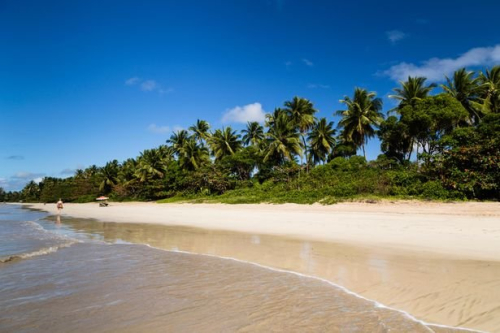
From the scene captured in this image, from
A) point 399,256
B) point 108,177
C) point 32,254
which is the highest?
point 108,177

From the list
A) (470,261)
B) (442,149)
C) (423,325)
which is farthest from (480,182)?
(423,325)

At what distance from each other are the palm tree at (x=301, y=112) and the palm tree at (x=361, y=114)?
5.19 meters

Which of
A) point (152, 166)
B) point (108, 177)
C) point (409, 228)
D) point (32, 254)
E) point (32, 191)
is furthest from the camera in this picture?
point (32, 191)

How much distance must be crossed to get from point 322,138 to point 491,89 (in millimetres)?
18441

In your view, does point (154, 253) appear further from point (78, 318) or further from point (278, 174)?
point (278, 174)

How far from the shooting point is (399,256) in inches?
289

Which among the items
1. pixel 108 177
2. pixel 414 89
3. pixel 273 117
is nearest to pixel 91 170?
pixel 108 177

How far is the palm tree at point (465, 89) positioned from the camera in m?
31.3

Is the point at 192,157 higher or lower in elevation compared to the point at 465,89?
lower

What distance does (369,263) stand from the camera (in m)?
6.78

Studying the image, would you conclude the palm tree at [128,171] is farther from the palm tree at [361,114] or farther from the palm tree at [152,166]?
the palm tree at [361,114]

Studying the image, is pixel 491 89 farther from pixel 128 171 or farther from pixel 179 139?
pixel 128 171

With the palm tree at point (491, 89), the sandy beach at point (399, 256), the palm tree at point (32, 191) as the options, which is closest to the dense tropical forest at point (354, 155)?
the palm tree at point (491, 89)

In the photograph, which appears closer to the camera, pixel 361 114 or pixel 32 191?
pixel 361 114
